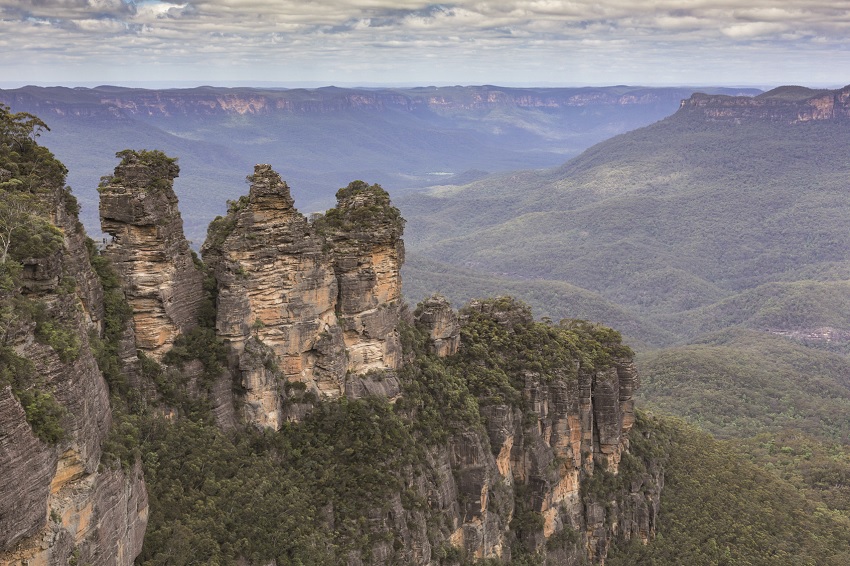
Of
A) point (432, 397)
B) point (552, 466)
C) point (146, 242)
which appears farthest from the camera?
point (552, 466)

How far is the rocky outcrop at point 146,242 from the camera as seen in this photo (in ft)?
115

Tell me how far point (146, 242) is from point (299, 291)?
7.72 meters

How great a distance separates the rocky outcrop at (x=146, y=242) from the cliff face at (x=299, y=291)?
2.68m

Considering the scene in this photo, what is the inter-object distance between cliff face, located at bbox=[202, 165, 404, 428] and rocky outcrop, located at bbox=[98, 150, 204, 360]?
2676 millimetres

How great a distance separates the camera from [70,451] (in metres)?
25.0

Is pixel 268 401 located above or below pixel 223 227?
below

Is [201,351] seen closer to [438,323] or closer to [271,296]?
[271,296]

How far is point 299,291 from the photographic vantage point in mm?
39969

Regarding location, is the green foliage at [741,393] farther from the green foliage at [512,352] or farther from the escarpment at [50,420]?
the escarpment at [50,420]

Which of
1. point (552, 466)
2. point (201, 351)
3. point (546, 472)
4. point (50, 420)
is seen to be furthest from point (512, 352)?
point (50, 420)

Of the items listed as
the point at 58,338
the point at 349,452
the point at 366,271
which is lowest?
the point at 349,452

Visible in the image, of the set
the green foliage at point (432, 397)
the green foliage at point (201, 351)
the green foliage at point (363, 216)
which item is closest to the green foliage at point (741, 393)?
the green foliage at point (432, 397)

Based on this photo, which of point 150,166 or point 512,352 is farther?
point 512,352

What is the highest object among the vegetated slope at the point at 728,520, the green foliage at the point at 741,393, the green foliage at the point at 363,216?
the green foliage at the point at 363,216
